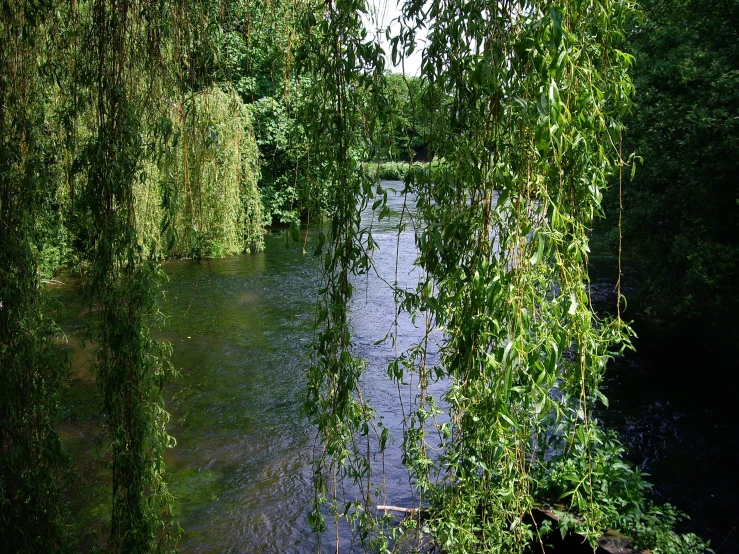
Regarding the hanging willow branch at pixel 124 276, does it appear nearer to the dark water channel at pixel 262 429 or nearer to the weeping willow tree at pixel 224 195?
the dark water channel at pixel 262 429

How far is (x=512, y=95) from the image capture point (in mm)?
1848

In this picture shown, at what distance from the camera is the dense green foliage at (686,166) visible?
6.01 m

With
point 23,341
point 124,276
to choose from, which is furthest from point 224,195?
point 124,276

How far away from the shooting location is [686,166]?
6.52 meters

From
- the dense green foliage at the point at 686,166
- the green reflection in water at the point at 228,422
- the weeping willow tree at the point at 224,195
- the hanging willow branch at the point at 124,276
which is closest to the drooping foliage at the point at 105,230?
the hanging willow branch at the point at 124,276

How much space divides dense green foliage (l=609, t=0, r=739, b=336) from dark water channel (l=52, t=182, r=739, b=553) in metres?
1.13

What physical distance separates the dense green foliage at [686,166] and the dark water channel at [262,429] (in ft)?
3.70

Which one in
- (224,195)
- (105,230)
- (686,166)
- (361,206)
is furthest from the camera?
(224,195)

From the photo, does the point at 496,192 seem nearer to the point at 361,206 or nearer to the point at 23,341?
the point at 361,206

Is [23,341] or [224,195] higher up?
[224,195]

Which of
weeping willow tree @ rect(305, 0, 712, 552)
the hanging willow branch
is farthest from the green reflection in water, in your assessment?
weeping willow tree @ rect(305, 0, 712, 552)

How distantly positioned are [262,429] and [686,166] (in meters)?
5.14

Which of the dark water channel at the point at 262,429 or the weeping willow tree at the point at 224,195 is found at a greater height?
the weeping willow tree at the point at 224,195

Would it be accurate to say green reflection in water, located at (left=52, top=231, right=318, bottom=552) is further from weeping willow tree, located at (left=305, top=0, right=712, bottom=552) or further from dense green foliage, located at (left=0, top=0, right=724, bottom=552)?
weeping willow tree, located at (left=305, top=0, right=712, bottom=552)
